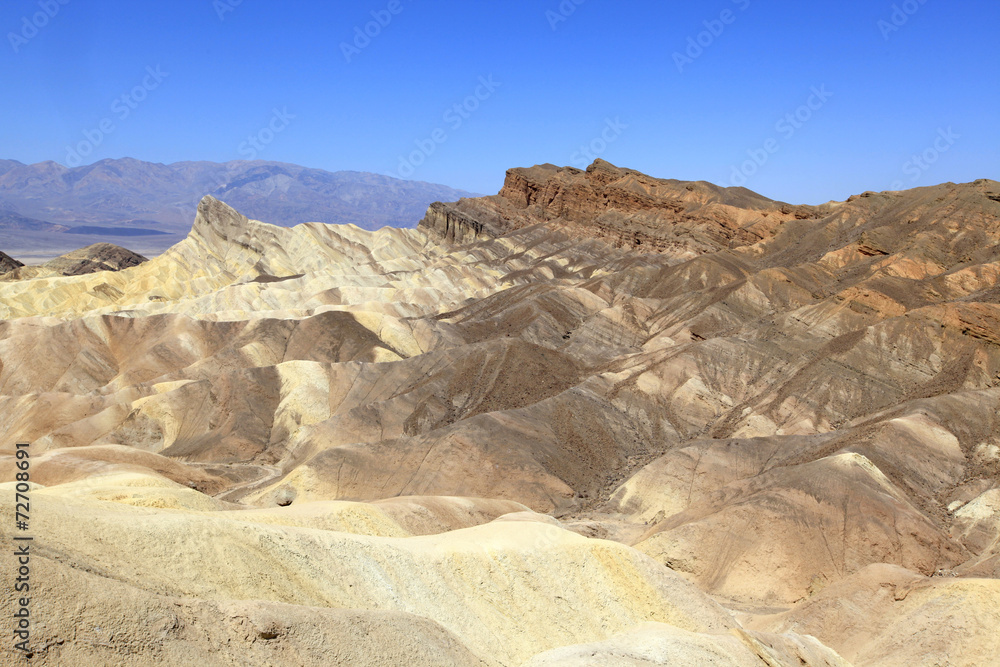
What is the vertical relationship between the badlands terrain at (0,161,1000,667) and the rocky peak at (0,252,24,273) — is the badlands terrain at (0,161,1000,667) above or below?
below

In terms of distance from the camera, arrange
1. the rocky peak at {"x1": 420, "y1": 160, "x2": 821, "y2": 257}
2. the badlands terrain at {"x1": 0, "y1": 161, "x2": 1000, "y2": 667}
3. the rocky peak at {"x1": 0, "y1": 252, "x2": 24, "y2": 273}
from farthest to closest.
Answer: the rocky peak at {"x1": 0, "y1": 252, "x2": 24, "y2": 273} → the rocky peak at {"x1": 420, "y1": 160, "x2": 821, "y2": 257} → the badlands terrain at {"x1": 0, "y1": 161, "x2": 1000, "y2": 667}

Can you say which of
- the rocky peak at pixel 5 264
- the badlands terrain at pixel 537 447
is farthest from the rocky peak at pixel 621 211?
the rocky peak at pixel 5 264

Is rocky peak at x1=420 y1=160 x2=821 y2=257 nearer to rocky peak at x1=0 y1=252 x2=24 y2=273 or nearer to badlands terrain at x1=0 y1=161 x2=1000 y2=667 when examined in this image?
badlands terrain at x1=0 y1=161 x2=1000 y2=667

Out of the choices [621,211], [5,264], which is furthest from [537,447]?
[5,264]

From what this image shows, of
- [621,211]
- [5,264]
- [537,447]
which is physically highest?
[621,211]

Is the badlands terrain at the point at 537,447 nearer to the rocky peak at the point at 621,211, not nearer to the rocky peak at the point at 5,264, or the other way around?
the rocky peak at the point at 621,211

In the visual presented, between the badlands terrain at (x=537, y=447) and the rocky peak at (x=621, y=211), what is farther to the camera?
the rocky peak at (x=621, y=211)

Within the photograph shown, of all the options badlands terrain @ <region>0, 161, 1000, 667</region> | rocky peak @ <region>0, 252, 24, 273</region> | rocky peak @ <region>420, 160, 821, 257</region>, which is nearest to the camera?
badlands terrain @ <region>0, 161, 1000, 667</region>

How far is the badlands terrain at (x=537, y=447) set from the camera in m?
14.9

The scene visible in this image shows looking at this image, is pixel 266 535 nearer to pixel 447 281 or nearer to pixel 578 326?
pixel 578 326

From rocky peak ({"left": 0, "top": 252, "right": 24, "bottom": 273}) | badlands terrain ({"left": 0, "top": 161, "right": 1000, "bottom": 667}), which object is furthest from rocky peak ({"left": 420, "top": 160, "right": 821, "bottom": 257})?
rocky peak ({"left": 0, "top": 252, "right": 24, "bottom": 273})

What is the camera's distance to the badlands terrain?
14883 mm

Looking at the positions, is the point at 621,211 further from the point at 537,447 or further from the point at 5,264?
the point at 5,264

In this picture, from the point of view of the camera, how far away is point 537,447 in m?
37.2
